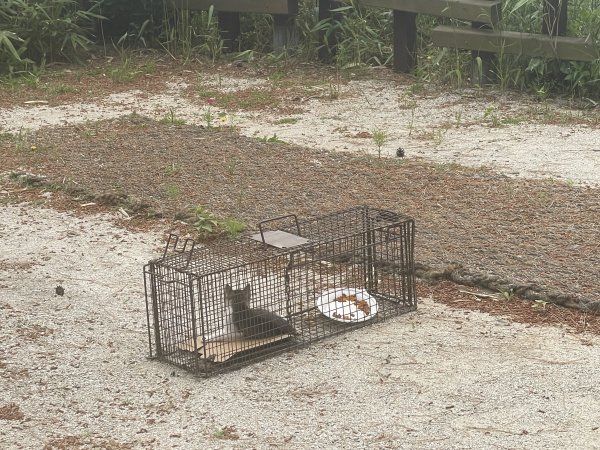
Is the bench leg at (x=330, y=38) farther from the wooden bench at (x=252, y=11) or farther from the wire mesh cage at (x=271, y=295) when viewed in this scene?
the wire mesh cage at (x=271, y=295)

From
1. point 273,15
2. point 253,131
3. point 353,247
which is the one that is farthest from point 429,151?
point 273,15

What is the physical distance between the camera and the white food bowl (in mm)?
5305

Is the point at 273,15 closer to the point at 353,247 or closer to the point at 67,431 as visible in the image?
the point at 353,247

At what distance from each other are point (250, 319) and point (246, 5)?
6.98 m

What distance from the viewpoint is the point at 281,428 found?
4324 millimetres

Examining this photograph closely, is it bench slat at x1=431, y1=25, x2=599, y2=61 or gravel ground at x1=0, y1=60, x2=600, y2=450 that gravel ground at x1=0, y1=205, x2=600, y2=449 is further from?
bench slat at x1=431, y1=25, x2=599, y2=61

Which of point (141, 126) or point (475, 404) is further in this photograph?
point (141, 126)

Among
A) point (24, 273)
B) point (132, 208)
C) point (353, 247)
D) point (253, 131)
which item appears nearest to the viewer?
point (353, 247)

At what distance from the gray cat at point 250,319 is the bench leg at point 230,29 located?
23.0 feet

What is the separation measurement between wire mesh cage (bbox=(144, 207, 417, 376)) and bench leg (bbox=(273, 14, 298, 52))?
5728mm

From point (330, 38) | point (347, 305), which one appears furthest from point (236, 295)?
point (330, 38)

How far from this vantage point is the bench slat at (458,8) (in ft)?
32.5

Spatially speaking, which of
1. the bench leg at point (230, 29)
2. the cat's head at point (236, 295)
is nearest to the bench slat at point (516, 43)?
the bench leg at point (230, 29)

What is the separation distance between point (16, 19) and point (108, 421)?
24.5 feet
